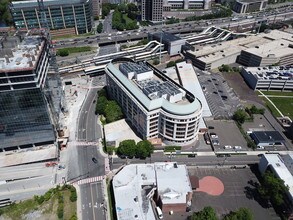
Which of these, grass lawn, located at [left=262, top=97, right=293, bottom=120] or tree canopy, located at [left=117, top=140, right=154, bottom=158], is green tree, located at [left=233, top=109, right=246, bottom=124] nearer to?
grass lawn, located at [left=262, top=97, right=293, bottom=120]

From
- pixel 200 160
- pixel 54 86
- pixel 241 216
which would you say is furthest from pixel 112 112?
A: pixel 241 216

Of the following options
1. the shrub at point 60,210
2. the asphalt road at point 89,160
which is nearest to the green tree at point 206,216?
the asphalt road at point 89,160

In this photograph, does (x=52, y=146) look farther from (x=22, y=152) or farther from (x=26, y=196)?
(x=26, y=196)

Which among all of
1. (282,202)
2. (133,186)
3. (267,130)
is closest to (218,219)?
(282,202)

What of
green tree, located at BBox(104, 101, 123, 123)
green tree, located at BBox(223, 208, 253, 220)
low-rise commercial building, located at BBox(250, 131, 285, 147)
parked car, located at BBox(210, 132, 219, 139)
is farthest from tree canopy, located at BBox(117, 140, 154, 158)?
low-rise commercial building, located at BBox(250, 131, 285, 147)

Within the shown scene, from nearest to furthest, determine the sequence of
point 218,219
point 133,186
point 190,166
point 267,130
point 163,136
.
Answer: point 218,219
point 133,186
point 190,166
point 163,136
point 267,130
